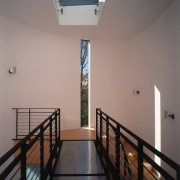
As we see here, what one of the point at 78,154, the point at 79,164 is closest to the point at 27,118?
the point at 78,154

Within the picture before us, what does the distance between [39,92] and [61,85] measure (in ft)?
2.53

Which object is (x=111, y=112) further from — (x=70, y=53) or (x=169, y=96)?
(x=169, y=96)

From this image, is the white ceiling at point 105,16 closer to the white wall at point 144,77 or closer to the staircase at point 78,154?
the white wall at point 144,77

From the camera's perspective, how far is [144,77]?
5.08m

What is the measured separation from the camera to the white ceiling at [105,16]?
12.4ft

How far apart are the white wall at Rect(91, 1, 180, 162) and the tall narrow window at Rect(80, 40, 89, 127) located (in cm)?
25

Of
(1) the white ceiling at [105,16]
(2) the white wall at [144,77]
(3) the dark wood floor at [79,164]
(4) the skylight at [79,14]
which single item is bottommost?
(3) the dark wood floor at [79,164]

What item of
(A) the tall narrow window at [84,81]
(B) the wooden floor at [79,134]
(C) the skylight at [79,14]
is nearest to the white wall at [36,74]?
(A) the tall narrow window at [84,81]

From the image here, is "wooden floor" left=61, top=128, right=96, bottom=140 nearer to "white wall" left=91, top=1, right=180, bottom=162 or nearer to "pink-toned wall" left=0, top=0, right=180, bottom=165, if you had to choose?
"pink-toned wall" left=0, top=0, right=180, bottom=165

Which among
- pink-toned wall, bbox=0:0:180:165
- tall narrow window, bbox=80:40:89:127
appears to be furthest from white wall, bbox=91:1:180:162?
tall narrow window, bbox=80:40:89:127

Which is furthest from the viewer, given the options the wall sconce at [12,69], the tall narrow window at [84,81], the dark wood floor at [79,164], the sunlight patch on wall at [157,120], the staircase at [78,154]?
the tall narrow window at [84,81]

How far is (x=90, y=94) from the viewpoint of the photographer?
21.1ft

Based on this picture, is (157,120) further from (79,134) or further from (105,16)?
(105,16)

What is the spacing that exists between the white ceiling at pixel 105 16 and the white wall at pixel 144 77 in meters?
0.28
